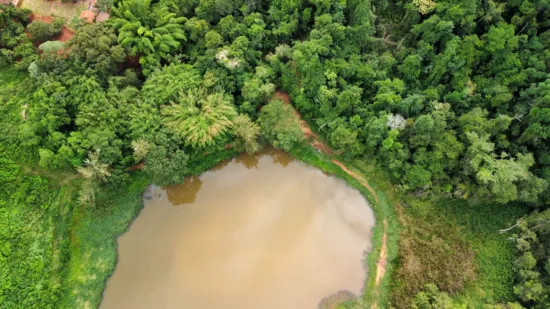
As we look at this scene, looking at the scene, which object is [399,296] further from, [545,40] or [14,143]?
[14,143]

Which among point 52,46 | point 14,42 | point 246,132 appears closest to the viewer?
point 246,132

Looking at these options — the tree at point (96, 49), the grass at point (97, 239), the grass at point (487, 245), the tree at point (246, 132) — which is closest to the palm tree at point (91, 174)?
the grass at point (97, 239)

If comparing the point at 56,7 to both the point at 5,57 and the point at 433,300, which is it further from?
the point at 433,300

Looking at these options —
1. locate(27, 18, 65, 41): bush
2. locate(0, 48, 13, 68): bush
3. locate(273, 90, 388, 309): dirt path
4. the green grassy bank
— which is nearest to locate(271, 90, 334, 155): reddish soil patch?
locate(273, 90, 388, 309): dirt path

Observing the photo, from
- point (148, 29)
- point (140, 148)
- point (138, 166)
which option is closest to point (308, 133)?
point (140, 148)

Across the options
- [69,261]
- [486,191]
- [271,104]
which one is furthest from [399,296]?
[69,261]

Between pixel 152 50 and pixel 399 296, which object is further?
pixel 152 50

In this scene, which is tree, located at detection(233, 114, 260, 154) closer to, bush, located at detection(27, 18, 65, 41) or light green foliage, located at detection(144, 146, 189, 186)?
light green foliage, located at detection(144, 146, 189, 186)
